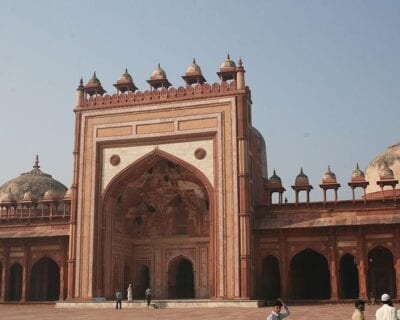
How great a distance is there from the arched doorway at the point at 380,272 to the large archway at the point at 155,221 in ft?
21.7

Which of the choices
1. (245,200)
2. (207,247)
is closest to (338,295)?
(245,200)

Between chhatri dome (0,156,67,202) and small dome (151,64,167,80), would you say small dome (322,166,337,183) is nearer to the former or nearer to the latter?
small dome (151,64,167,80)

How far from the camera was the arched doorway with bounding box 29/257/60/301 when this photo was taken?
28234 millimetres

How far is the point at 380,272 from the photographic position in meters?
24.2

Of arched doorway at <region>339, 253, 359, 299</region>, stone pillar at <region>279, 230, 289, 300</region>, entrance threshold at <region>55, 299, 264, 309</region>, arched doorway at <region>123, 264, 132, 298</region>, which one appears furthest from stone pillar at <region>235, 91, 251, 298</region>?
arched doorway at <region>123, 264, 132, 298</region>

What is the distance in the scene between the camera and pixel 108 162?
25.8 meters

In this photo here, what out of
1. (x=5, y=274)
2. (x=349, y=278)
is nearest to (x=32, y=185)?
(x=5, y=274)

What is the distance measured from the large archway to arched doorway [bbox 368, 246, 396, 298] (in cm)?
661

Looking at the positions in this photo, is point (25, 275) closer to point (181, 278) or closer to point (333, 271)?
point (181, 278)

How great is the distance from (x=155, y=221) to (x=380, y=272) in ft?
33.4

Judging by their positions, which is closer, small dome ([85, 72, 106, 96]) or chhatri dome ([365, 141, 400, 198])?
small dome ([85, 72, 106, 96])

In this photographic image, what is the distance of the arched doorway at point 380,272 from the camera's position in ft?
78.3

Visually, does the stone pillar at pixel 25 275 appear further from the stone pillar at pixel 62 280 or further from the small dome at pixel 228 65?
the small dome at pixel 228 65

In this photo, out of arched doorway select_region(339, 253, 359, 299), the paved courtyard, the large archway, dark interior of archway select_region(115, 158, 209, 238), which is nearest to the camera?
the paved courtyard
